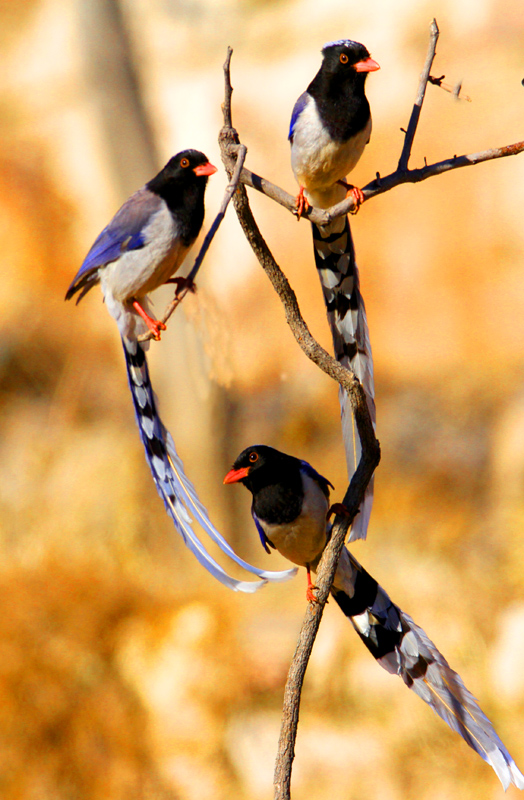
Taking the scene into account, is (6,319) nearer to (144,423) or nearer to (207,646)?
(207,646)

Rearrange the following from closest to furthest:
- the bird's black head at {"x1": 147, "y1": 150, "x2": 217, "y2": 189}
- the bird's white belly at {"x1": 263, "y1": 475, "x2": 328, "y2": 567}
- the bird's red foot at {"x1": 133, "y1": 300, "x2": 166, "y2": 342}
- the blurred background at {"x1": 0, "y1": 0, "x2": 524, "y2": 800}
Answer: the bird's red foot at {"x1": 133, "y1": 300, "x2": 166, "y2": 342} < the bird's black head at {"x1": 147, "y1": 150, "x2": 217, "y2": 189} < the bird's white belly at {"x1": 263, "y1": 475, "x2": 328, "y2": 567} < the blurred background at {"x1": 0, "y1": 0, "x2": 524, "y2": 800}

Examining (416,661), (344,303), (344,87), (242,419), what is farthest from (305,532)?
(242,419)

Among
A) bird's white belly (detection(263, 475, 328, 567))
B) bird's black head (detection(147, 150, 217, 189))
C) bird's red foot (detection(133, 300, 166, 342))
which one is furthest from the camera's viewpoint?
bird's white belly (detection(263, 475, 328, 567))

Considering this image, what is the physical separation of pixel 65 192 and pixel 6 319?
1.26 meters

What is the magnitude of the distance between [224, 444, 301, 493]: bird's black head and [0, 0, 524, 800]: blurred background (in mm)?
1591

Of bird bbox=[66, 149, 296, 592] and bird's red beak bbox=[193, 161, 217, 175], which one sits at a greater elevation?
bird's red beak bbox=[193, 161, 217, 175]

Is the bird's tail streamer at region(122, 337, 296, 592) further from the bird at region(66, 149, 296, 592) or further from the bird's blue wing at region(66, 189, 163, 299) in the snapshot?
the bird's blue wing at region(66, 189, 163, 299)

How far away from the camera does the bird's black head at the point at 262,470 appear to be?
4.71 feet

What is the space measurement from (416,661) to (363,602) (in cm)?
13

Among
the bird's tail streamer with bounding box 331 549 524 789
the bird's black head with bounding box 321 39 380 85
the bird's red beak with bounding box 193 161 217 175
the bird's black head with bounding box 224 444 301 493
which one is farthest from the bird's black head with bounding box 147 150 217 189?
the bird's tail streamer with bounding box 331 549 524 789

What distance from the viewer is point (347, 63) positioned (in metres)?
1.16

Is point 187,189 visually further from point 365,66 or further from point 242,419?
point 242,419

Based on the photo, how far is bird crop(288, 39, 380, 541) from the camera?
114 centimetres

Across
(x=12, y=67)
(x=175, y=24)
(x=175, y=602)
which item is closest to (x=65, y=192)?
(x=12, y=67)
